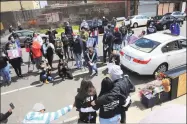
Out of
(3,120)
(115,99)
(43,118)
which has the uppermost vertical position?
(115,99)

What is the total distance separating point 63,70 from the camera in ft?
28.1

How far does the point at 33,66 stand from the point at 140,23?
576 inches

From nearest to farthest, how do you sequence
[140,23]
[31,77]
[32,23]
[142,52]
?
1. [142,52]
2. [31,77]
3. [140,23]
4. [32,23]

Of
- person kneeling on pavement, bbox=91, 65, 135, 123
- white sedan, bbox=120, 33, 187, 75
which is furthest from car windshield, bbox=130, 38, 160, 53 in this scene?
person kneeling on pavement, bbox=91, 65, 135, 123

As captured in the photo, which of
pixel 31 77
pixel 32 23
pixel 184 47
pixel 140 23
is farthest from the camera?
pixel 32 23

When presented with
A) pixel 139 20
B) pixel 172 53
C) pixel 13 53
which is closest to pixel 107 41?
pixel 172 53

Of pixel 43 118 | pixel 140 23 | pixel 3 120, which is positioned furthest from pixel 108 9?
pixel 43 118

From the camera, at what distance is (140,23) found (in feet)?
72.4

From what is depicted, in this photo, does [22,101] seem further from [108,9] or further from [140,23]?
[108,9]

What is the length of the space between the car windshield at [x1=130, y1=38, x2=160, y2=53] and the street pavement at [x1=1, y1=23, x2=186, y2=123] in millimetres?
1168

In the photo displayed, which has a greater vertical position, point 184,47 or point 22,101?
point 184,47

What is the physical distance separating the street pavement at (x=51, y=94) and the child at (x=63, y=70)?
8.9 inches

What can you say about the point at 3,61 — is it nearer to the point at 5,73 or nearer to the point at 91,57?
the point at 5,73

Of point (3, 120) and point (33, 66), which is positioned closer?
point (3, 120)
